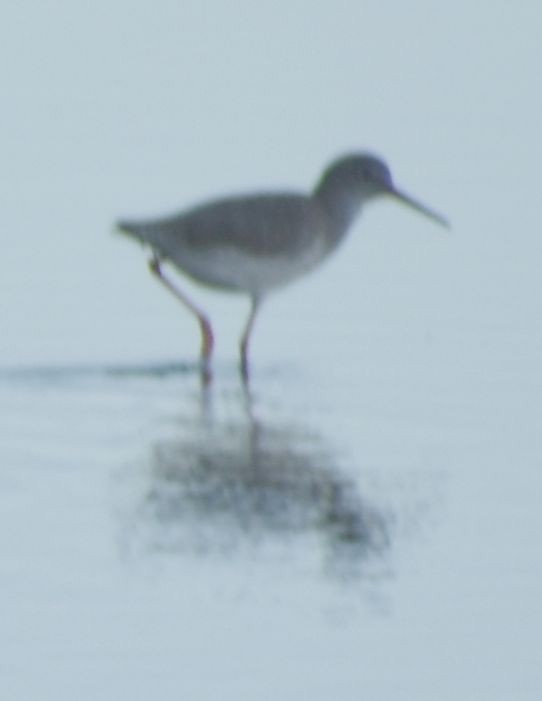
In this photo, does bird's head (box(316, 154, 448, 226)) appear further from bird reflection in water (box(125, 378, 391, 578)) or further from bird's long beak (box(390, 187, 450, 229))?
bird reflection in water (box(125, 378, 391, 578))

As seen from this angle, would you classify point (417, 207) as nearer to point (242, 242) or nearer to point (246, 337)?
point (242, 242)

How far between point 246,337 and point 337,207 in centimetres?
151

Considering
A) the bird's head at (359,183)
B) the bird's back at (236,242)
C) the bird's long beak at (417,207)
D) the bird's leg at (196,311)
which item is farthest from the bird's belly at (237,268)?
the bird's long beak at (417,207)

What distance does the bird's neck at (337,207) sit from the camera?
551 inches

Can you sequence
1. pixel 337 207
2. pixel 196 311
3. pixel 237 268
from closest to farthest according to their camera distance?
pixel 196 311 → pixel 237 268 → pixel 337 207

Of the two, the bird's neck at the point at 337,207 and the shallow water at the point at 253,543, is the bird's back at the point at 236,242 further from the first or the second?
the shallow water at the point at 253,543

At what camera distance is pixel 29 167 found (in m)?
16.9

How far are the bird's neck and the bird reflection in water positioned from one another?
2.58m

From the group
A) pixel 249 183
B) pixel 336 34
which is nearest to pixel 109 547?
pixel 249 183

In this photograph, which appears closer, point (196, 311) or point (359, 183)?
point (196, 311)

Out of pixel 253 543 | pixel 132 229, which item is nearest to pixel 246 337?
pixel 132 229

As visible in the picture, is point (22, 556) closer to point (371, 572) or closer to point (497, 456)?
point (371, 572)

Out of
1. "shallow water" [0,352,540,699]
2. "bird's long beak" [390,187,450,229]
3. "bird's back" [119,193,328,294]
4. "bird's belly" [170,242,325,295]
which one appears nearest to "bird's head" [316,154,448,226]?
"bird's long beak" [390,187,450,229]

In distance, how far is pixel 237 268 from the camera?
13219 mm
